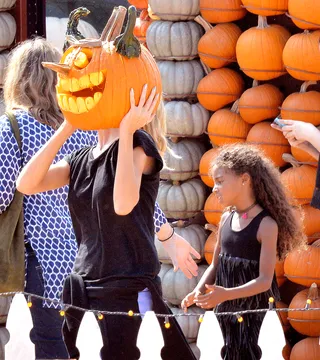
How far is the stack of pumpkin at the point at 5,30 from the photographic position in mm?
6250

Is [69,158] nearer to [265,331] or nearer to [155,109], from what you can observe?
[155,109]

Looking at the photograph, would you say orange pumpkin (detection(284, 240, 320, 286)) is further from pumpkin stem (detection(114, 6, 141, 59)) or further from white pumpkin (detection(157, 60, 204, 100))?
pumpkin stem (detection(114, 6, 141, 59))

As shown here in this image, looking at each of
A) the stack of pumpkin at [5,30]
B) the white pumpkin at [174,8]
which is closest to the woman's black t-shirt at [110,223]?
the white pumpkin at [174,8]

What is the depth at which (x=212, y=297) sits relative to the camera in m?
3.79

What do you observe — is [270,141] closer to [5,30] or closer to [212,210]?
[212,210]

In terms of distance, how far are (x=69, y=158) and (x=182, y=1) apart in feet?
7.75

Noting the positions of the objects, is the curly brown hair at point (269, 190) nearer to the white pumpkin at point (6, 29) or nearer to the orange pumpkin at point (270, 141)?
the orange pumpkin at point (270, 141)

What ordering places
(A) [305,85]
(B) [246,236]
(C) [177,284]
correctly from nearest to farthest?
1. (B) [246,236]
2. (A) [305,85]
3. (C) [177,284]

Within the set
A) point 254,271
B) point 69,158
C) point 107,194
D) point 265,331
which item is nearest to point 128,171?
point 107,194

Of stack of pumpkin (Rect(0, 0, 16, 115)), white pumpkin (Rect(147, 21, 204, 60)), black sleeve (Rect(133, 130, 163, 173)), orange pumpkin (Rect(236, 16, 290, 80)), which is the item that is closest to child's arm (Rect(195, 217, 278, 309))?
black sleeve (Rect(133, 130, 163, 173))

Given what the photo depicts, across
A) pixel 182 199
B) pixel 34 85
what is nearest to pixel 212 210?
pixel 182 199

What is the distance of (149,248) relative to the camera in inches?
123

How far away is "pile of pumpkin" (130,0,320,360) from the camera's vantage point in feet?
16.8

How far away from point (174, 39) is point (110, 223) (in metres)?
2.58
